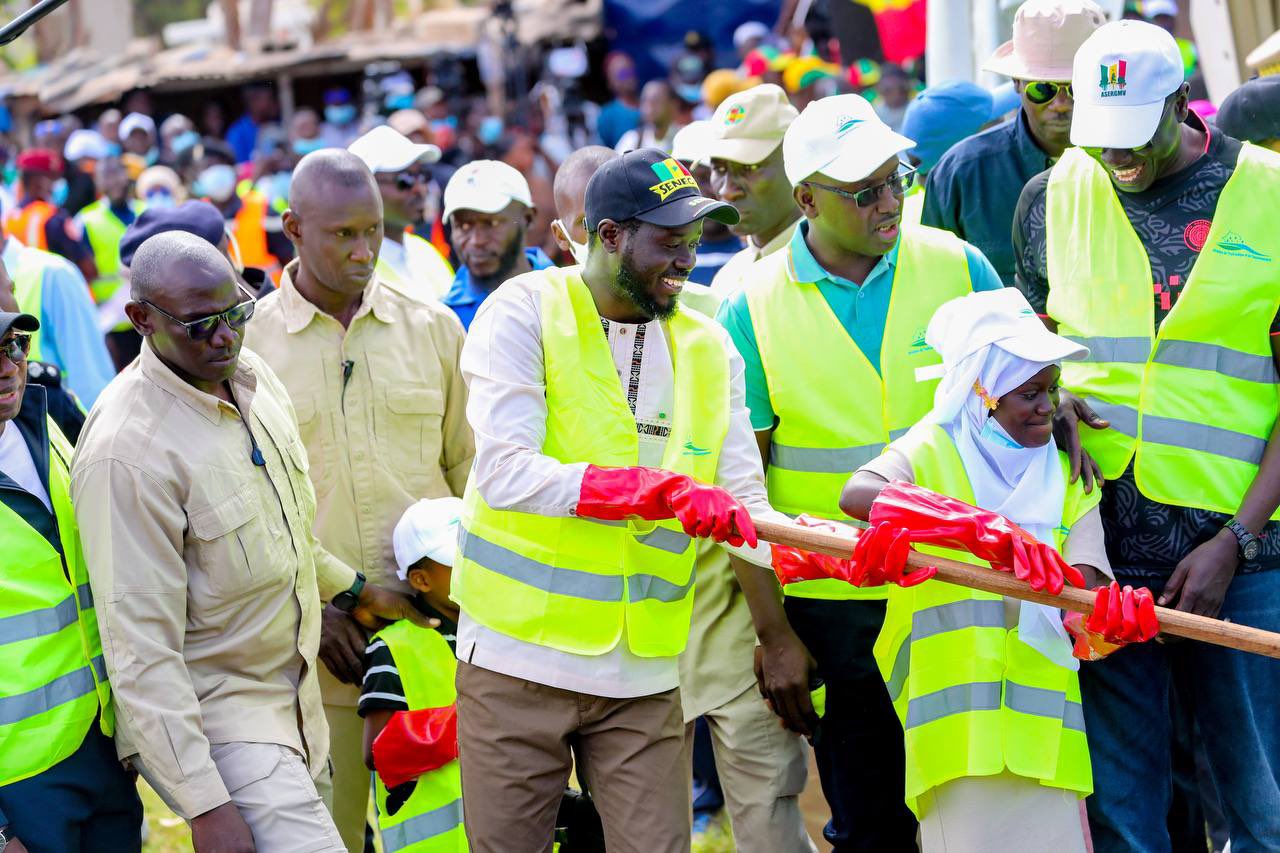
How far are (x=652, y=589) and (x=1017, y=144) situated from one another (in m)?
2.39

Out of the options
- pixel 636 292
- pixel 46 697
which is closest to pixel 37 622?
pixel 46 697

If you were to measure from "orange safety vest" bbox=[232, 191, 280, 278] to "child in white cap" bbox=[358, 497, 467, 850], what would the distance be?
6.41m

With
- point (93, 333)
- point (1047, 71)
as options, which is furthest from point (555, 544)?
point (93, 333)

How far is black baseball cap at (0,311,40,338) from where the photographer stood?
3764mm

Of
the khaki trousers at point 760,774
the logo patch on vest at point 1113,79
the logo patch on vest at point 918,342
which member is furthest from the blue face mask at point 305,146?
the logo patch on vest at point 1113,79

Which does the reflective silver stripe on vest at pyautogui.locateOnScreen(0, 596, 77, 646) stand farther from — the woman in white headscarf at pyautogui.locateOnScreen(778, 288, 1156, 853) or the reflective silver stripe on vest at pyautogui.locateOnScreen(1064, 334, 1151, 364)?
the reflective silver stripe on vest at pyautogui.locateOnScreen(1064, 334, 1151, 364)

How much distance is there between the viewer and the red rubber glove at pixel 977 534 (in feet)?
11.6

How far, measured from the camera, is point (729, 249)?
23.7ft

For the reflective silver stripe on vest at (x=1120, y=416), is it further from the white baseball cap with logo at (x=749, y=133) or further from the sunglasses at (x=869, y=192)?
the white baseball cap with logo at (x=749, y=133)

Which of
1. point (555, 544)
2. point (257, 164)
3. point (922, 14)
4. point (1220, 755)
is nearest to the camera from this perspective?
point (555, 544)

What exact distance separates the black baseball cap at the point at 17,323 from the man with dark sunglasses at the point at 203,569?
0.81 feet

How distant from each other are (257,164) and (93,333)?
8296 millimetres

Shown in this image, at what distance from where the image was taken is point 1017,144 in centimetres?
537

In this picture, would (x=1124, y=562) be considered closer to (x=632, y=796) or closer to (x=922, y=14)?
(x=632, y=796)
